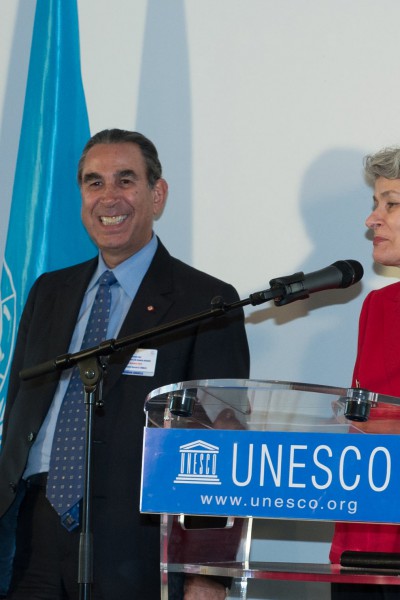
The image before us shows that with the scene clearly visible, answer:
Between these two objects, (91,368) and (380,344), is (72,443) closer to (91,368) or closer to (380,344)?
(91,368)

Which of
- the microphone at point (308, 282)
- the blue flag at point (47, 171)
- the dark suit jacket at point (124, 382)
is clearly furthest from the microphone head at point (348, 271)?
the blue flag at point (47, 171)

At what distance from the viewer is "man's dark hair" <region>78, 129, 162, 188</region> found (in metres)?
3.48

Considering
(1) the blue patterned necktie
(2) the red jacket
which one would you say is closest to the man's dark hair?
(1) the blue patterned necktie

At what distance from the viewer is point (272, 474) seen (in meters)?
1.89

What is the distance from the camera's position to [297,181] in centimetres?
357

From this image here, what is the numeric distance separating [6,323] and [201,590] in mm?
1519

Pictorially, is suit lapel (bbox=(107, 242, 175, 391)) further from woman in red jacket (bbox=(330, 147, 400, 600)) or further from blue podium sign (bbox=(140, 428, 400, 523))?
blue podium sign (bbox=(140, 428, 400, 523))

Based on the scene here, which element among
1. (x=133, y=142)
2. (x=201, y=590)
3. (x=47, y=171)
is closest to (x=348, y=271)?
(x=201, y=590)

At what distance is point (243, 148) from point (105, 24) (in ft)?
2.79

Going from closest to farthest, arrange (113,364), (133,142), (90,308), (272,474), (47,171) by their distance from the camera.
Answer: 1. (272,474)
2. (113,364)
3. (90,308)
4. (133,142)
5. (47,171)

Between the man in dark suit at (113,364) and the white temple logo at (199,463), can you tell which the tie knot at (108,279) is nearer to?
the man in dark suit at (113,364)

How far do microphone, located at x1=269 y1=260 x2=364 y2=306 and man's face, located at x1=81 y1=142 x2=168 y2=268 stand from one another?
1.03 meters

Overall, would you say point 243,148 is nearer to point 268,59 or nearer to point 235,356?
point 268,59

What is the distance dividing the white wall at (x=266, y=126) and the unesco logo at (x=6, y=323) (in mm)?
637
